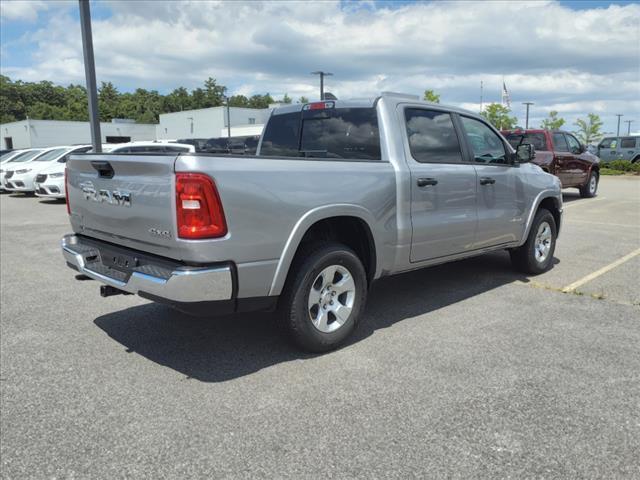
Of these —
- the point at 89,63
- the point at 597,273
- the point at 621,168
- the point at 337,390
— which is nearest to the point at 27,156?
the point at 89,63

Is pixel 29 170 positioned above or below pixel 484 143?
below

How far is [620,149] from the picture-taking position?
27750 mm

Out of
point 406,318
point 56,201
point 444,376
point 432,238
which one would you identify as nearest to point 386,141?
point 432,238

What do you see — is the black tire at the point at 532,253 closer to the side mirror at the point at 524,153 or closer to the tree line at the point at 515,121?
the side mirror at the point at 524,153

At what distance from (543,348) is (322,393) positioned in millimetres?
1827

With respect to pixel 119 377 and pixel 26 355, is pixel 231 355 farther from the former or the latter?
pixel 26 355

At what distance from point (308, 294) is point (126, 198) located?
1383 mm

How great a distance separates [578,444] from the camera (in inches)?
109

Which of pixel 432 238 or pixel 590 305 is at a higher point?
pixel 432 238

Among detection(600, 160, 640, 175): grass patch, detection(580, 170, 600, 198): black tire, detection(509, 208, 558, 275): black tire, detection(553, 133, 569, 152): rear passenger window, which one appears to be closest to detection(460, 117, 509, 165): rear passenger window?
detection(509, 208, 558, 275): black tire

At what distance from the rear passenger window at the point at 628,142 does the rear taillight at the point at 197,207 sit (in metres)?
29.5

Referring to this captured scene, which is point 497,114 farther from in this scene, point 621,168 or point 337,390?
point 337,390

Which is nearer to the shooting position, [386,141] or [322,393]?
[322,393]

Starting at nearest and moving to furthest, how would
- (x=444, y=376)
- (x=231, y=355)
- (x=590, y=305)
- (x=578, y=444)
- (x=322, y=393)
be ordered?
(x=578, y=444) → (x=322, y=393) → (x=444, y=376) → (x=231, y=355) → (x=590, y=305)
